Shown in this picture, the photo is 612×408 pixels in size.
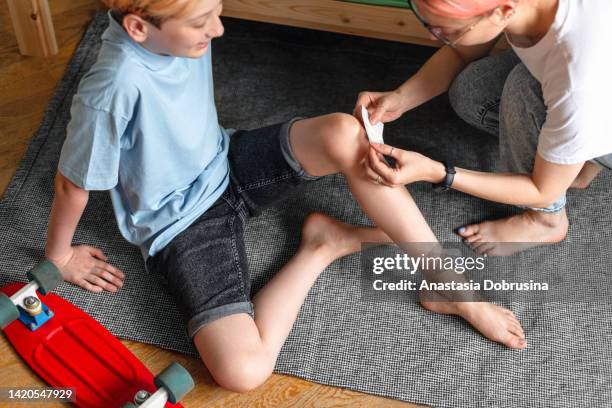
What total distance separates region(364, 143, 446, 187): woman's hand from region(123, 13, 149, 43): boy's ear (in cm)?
39

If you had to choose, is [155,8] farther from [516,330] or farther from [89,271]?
[516,330]

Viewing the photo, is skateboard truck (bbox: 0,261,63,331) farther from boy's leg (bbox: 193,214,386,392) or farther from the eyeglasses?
the eyeglasses

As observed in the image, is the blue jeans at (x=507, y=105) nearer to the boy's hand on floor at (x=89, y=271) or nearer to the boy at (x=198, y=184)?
the boy at (x=198, y=184)

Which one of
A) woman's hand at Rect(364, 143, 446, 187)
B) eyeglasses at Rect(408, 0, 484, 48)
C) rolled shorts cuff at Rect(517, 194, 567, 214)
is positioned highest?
eyeglasses at Rect(408, 0, 484, 48)

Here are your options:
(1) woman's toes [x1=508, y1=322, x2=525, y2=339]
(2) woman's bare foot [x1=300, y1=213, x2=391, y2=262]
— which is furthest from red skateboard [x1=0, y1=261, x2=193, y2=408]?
(1) woman's toes [x1=508, y1=322, x2=525, y2=339]

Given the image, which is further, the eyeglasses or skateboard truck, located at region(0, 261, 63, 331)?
skateboard truck, located at region(0, 261, 63, 331)

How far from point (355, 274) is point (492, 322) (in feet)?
0.86

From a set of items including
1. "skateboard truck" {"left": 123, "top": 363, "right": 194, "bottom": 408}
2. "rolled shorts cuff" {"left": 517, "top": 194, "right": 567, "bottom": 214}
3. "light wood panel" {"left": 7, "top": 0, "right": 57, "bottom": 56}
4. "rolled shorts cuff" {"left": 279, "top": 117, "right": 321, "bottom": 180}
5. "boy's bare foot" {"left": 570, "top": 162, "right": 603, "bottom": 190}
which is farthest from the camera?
"light wood panel" {"left": 7, "top": 0, "right": 57, "bottom": 56}

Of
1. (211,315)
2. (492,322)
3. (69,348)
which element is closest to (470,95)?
(492,322)

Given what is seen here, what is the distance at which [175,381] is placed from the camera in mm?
1110

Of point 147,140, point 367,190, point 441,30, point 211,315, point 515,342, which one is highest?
point 441,30

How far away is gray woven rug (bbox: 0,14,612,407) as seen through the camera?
1.22m

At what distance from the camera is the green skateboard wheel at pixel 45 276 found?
1.20 m

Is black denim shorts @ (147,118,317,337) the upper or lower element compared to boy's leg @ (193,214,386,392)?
upper
